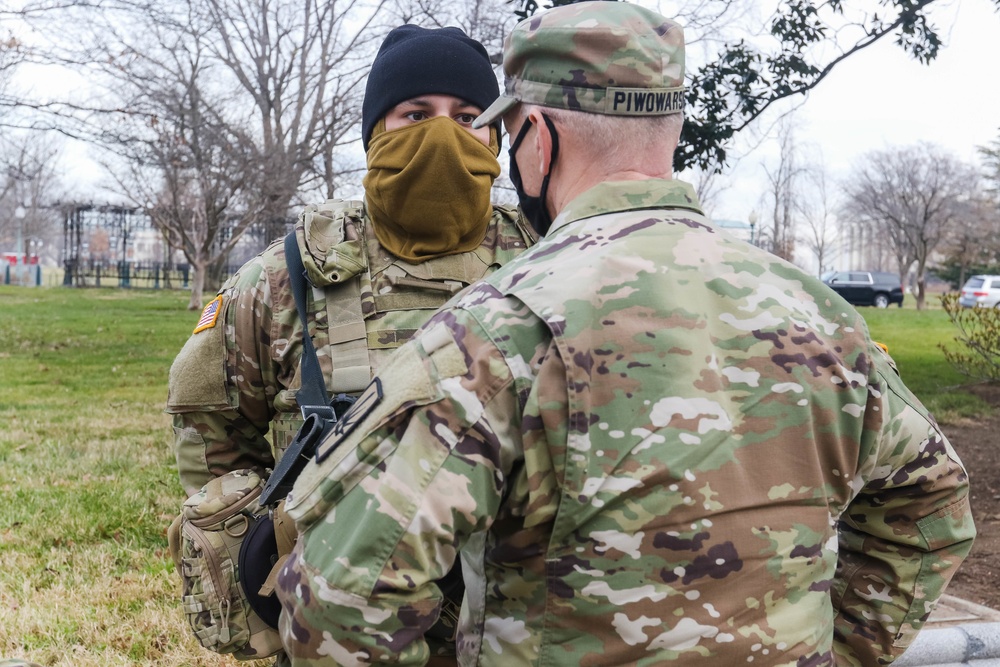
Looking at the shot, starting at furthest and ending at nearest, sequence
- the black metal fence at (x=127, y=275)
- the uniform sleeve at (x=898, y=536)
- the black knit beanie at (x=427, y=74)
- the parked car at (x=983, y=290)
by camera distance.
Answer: the parked car at (x=983, y=290) < the black metal fence at (x=127, y=275) < the black knit beanie at (x=427, y=74) < the uniform sleeve at (x=898, y=536)

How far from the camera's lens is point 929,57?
6.96 m

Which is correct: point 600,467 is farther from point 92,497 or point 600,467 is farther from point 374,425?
point 92,497

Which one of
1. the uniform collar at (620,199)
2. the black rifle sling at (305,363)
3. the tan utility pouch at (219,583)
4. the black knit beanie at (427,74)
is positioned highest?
the black knit beanie at (427,74)

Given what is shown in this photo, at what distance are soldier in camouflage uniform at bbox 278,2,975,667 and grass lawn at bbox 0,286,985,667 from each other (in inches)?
107

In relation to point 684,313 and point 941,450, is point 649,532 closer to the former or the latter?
point 684,313

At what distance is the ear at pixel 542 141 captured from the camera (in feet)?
4.89

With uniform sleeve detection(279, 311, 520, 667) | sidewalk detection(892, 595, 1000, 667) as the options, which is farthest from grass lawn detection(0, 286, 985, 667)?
Answer: sidewalk detection(892, 595, 1000, 667)

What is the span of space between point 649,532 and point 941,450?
0.68m

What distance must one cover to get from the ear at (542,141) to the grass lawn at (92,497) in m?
2.89

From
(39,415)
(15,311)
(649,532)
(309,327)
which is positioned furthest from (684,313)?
(15,311)

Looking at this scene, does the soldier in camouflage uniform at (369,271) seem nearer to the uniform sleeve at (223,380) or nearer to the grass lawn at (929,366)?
the uniform sleeve at (223,380)

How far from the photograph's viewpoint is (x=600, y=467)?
4.21 feet

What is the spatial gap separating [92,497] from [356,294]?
14.3 ft

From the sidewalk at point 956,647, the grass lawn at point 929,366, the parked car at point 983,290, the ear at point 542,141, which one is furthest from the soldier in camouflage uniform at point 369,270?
the parked car at point 983,290
